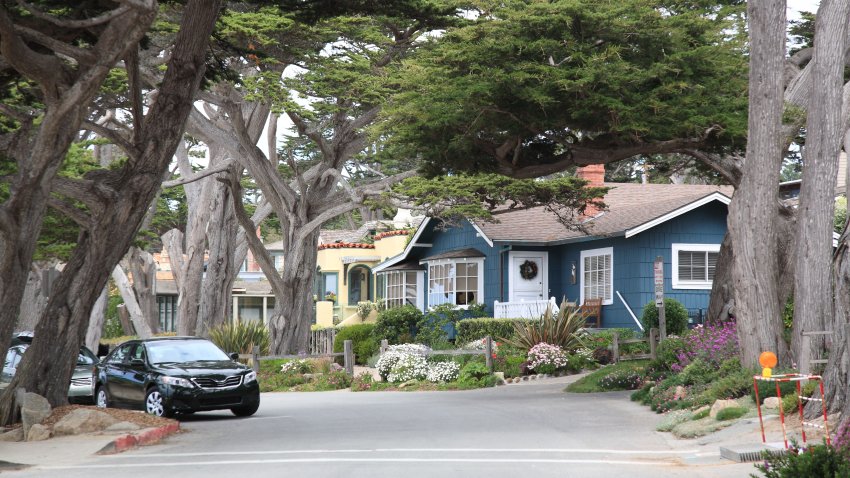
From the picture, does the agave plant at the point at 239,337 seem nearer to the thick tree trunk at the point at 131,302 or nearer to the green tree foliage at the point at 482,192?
the thick tree trunk at the point at 131,302

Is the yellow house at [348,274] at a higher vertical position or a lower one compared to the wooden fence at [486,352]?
higher

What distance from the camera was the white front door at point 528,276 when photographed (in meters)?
36.1

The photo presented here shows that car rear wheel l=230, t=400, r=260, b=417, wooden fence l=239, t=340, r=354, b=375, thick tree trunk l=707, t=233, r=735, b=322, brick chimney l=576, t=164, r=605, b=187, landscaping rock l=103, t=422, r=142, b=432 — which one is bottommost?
car rear wheel l=230, t=400, r=260, b=417

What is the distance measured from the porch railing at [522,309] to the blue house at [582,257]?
0.03 m

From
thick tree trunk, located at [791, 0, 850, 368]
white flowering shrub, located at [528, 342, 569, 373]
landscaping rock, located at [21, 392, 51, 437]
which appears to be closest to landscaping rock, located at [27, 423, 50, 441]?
landscaping rock, located at [21, 392, 51, 437]

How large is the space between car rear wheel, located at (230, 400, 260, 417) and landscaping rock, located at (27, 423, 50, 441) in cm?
499

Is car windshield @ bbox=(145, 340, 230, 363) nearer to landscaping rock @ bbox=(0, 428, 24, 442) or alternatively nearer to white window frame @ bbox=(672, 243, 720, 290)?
landscaping rock @ bbox=(0, 428, 24, 442)

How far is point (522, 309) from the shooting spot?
111 feet

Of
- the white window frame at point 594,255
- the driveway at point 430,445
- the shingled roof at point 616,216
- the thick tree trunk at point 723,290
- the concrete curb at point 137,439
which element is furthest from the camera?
the white window frame at point 594,255

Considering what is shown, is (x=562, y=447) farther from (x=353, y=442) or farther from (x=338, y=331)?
(x=338, y=331)

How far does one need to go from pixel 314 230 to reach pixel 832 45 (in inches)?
804

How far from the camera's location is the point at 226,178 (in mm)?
34312

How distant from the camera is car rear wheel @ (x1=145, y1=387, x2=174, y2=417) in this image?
1894 cm

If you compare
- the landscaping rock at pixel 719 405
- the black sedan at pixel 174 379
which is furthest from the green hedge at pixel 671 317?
the landscaping rock at pixel 719 405
